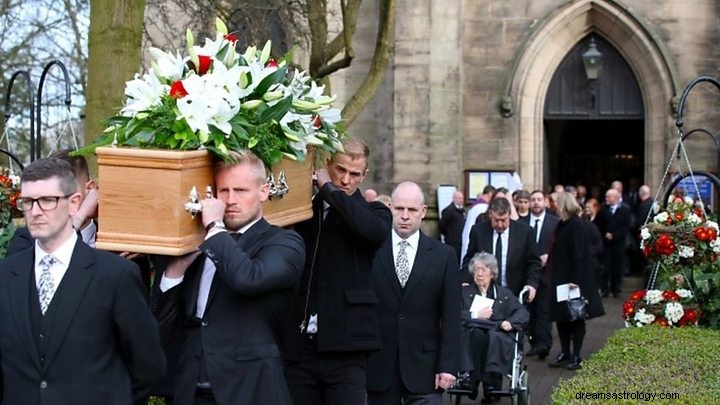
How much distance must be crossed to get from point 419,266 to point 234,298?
246 centimetres

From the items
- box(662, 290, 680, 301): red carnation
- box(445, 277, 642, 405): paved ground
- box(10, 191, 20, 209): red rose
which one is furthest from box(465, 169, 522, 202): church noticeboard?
box(10, 191, 20, 209): red rose

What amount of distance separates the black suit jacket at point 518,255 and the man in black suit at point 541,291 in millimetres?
1130

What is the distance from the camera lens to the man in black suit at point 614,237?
68.7ft

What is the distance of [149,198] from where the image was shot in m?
5.21

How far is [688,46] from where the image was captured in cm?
2238

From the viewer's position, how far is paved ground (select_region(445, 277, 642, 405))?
12188 mm

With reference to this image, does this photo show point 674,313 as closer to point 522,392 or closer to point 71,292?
point 522,392

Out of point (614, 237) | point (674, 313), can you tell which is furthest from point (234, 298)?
point (614, 237)

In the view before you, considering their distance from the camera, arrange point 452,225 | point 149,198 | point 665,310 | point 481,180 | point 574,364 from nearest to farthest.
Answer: point 149,198
point 665,310
point 574,364
point 452,225
point 481,180

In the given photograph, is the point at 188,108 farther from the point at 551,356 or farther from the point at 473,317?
the point at 551,356

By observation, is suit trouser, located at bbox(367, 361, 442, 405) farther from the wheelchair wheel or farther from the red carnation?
the red carnation

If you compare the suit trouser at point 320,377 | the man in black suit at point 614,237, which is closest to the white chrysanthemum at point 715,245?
the suit trouser at point 320,377

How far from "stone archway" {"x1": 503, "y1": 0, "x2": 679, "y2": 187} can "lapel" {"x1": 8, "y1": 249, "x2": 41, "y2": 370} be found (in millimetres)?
18283

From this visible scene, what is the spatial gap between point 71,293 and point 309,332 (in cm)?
209
